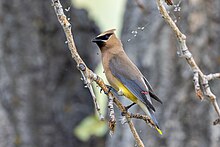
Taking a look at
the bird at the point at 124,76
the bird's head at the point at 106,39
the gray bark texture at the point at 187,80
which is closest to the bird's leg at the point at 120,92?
the bird at the point at 124,76

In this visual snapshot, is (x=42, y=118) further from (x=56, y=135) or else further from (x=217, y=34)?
(x=217, y=34)

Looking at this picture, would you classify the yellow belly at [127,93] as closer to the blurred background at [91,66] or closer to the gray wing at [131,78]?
the gray wing at [131,78]

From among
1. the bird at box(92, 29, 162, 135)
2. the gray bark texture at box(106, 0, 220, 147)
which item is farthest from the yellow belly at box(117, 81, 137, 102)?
the gray bark texture at box(106, 0, 220, 147)

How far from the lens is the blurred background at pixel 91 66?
17.1ft

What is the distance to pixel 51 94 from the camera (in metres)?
6.36

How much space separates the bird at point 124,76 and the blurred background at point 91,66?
115cm

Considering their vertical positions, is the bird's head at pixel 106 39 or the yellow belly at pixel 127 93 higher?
the bird's head at pixel 106 39

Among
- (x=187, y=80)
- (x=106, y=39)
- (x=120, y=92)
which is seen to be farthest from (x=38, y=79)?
(x=120, y=92)

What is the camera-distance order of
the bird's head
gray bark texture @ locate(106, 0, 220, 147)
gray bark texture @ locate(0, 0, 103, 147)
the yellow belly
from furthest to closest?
gray bark texture @ locate(0, 0, 103, 147)
gray bark texture @ locate(106, 0, 220, 147)
the bird's head
the yellow belly

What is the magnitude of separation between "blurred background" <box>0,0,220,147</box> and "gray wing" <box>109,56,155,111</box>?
1282 millimetres

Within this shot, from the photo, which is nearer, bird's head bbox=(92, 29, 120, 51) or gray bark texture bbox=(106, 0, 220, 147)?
bird's head bbox=(92, 29, 120, 51)

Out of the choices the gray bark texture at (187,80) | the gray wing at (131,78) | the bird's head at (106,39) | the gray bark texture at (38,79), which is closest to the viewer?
the gray wing at (131,78)

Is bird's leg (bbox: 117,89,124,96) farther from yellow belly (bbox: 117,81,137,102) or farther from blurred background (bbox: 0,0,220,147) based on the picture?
blurred background (bbox: 0,0,220,147)

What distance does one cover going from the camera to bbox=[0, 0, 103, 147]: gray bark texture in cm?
607
